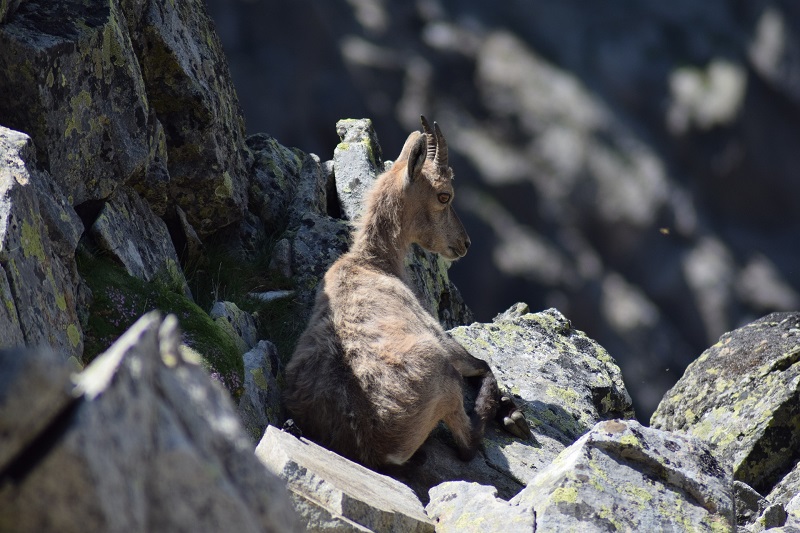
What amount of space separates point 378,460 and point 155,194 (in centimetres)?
290

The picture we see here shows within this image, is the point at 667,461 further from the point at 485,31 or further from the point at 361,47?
the point at 485,31

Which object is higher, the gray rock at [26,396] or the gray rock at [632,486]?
the gray rock at [26,396]

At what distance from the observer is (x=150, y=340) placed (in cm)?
236

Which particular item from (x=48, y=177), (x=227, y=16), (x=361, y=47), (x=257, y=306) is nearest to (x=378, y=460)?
(x=257, y=306)

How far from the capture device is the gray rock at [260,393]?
6.35m

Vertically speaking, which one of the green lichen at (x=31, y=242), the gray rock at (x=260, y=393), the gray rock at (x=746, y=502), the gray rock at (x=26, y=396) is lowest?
the gray rock at (x=260, y=393)

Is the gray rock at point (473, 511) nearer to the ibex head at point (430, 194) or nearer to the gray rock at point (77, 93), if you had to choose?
the gray rock at point (77, 93)

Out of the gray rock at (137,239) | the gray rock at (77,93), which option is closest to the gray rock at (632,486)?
the gray rock at (137,239)

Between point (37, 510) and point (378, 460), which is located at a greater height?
point (37, 510)

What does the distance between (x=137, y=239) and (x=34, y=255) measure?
2.20 meters

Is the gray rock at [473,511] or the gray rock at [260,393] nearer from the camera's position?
the gray rock at [473,511]

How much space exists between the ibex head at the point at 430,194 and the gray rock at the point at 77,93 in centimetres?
253

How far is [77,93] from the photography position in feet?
21.5

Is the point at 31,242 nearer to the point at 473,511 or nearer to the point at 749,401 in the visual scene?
the point at 473,511
